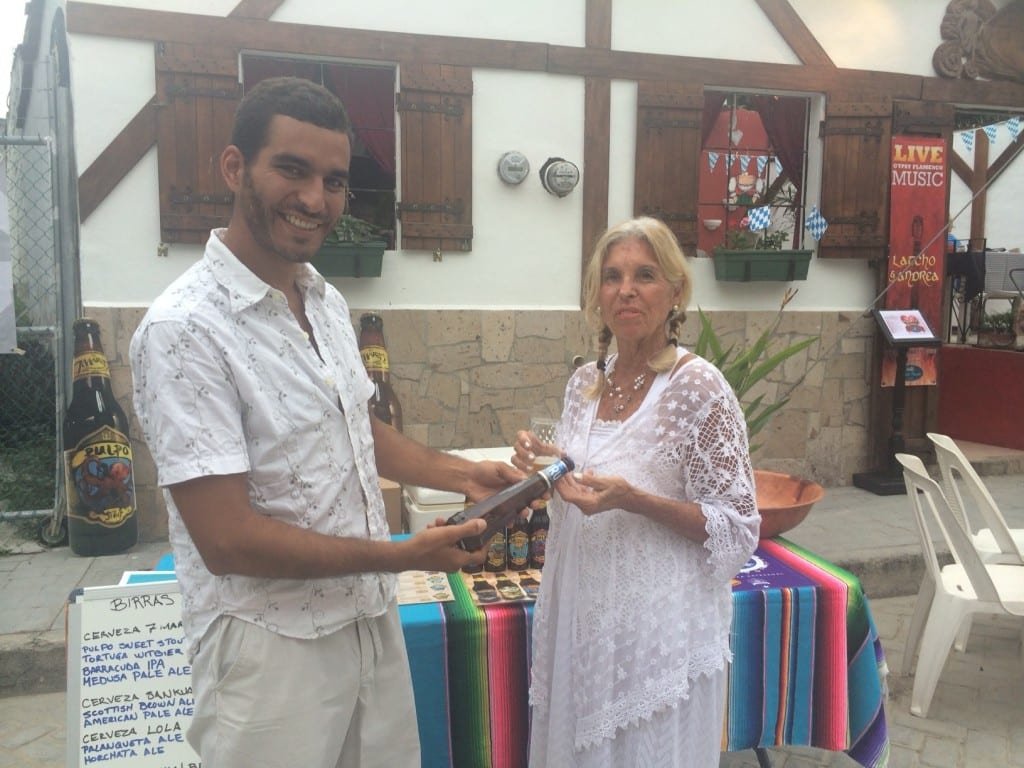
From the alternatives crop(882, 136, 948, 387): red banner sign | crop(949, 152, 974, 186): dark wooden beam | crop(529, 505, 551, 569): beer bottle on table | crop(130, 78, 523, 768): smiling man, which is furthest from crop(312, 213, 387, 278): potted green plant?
crop(949, 152, 974, 186): dark wooden beam

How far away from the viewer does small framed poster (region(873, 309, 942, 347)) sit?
5867 mm

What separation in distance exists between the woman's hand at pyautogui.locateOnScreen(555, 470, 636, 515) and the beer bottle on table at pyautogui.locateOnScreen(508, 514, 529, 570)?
0.78 m

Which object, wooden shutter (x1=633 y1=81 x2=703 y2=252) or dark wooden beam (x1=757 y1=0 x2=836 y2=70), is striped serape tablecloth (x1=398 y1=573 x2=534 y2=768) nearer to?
wooden shutter (x1=633 y1=81 x2=703 y2=252)

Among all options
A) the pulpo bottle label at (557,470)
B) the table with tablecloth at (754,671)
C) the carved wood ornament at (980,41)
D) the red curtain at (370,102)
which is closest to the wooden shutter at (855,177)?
the carved wood ornament at (980,41)

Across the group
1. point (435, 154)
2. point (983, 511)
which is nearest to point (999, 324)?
point (983, 511)

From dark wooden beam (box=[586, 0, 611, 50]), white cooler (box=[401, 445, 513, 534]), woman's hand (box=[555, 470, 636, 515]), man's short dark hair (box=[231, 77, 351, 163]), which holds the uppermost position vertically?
dark wooden beam (box=[586, 0, 611, 50])

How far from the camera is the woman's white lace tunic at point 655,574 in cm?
172

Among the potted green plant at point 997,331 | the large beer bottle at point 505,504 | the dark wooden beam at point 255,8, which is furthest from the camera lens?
the potted green plant at point 997,331

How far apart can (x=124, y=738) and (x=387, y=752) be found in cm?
101

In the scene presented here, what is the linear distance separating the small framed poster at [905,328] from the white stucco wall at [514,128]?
44cm

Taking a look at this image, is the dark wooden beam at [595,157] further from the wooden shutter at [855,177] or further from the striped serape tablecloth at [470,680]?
the striped serape tablecloth at [470,680]

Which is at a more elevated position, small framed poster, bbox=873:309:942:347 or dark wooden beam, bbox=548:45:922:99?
dark wooden beam, bbox=548:45:922:99

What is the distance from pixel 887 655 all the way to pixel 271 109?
150 inches

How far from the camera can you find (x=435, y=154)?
5160 millimetres
